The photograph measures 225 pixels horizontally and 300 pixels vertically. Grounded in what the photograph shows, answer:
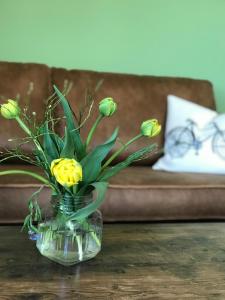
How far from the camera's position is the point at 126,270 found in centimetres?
81

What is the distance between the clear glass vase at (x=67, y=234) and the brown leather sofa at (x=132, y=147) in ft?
1.74

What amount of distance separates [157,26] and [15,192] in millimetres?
1395

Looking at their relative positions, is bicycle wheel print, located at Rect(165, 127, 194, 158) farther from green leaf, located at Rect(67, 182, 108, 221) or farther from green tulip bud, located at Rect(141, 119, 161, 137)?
green leaf, located at Rect(67, 182, 108, 221)

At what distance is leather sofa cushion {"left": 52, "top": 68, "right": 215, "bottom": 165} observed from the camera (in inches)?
74.7

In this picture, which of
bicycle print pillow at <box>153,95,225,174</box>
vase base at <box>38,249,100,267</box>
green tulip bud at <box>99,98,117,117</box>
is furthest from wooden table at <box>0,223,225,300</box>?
Answer: bicycle print pillow at <box>153,95,225,174</box>

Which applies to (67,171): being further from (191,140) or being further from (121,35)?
(121,35)

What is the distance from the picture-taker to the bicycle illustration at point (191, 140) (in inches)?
69.0

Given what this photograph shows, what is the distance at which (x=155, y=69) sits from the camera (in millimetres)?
2305

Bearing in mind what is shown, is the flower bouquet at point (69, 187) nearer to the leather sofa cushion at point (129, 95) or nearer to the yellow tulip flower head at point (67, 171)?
the yellow tulip flower head at point (67, 171)

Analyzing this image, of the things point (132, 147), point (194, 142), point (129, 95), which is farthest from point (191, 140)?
point (129, 95)

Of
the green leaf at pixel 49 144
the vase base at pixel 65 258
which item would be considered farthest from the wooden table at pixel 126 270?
the green leaf at pixel 49 144

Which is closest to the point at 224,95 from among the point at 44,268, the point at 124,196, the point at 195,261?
the point at 124,196

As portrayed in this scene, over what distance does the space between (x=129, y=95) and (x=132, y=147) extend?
0.89ft

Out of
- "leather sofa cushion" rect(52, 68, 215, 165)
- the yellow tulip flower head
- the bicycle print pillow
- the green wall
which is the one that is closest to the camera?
the yellow tulip flower head
